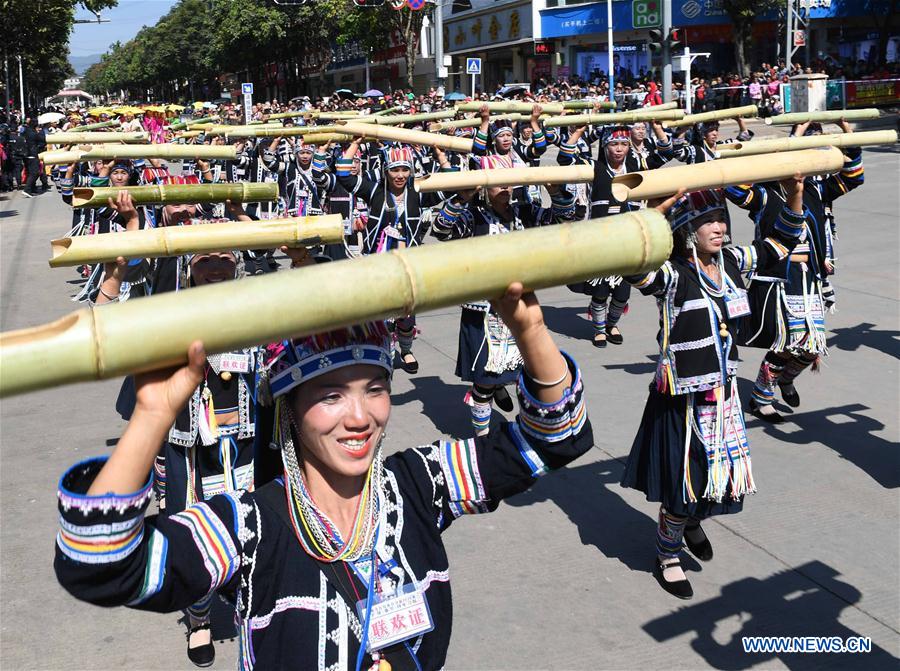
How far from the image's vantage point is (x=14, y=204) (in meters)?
26.5

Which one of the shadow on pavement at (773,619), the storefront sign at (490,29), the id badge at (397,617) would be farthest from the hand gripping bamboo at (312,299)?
the storefront sign at (490,29)

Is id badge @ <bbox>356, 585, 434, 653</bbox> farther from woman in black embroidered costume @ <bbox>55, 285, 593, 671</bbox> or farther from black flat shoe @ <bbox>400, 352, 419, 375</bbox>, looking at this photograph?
black flat shoe @ <bbox>400, 352, 419, 375</bbox>

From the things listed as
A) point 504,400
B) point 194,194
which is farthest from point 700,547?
point 194,194

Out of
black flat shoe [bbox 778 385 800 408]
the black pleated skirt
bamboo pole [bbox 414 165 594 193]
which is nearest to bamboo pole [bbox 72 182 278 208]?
bamboo pole [bbox 414 165 594 193]

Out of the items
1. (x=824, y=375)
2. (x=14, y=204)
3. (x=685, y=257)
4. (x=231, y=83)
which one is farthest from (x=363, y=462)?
(x=231, y=83)

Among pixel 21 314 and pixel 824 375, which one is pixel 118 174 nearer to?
pixel 21 314

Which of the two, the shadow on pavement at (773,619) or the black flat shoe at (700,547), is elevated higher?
the black flat shoe at (700,547)

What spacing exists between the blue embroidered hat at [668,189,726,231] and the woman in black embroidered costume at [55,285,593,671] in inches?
104

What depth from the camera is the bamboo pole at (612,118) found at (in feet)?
26.2

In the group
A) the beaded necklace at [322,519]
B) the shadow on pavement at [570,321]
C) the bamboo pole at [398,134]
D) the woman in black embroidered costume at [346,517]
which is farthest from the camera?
the shadow on pavement at [570,321]

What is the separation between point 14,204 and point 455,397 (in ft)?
73.6

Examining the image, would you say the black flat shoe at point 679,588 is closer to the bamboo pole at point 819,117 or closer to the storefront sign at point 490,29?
the bamboo pole at point 819,117

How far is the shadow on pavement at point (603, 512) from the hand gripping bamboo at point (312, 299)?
3590 millimetres

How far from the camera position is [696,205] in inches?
183
